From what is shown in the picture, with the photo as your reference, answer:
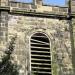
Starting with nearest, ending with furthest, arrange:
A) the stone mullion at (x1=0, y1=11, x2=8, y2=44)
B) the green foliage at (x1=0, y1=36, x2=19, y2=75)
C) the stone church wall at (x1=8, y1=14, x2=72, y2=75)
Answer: the green foliage at (x1=0, y1=36, x2=19, y2=75) → the stone mullion at (x1=0, y1=11, x2=8, y2=44) → the stone church wall at (x1=8, y1=14, x2=72, y2=75)

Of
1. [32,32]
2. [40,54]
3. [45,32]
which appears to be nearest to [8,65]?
[40,54]

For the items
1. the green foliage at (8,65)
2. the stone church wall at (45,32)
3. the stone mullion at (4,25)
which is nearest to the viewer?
the green foliage at (8,65)

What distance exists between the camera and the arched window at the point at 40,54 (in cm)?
1656

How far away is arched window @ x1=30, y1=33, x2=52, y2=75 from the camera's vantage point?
16562 mm

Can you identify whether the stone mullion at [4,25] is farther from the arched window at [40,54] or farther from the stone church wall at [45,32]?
the arched window at [40,54]

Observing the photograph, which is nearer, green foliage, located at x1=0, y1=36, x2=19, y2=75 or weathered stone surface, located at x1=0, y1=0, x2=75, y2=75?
green foliage, located at x1=0, y1=36, x2=19, y2=75

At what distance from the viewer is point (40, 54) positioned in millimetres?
16906

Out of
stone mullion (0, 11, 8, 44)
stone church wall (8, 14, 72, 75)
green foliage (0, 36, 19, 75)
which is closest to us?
green foliage (0, 36, 19, 75)

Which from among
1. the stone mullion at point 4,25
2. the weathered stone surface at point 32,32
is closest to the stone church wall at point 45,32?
the weathered stone surface at point 32,32

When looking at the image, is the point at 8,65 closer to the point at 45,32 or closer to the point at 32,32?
the point at 32,32

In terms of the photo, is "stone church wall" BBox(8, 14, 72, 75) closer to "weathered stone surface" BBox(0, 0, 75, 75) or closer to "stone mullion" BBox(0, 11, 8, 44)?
"weathered stone surface" BBox(0, 0, 75, 75)

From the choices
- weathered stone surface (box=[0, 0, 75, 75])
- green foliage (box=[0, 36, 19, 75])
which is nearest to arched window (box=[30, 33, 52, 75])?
weathered stone surface (box=[0, 0, 75, 75])

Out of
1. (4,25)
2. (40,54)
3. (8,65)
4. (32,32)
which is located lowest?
(8,65)

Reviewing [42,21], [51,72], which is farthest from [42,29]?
[51,72]
